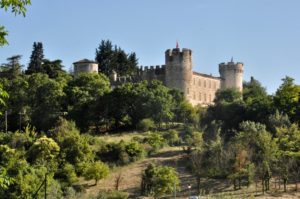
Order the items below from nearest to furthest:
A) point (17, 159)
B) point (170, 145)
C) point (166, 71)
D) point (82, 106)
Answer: point (17, 159)
point (170, 145)
point (82, 106)
point (166, 71)

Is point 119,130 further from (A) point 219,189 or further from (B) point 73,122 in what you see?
(A) point 219,189

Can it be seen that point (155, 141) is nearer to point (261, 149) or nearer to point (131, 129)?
point (131, 129)

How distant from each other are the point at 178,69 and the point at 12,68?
59.8 feet

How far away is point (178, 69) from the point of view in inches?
2613

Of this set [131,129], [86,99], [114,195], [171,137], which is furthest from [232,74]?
[114,195]

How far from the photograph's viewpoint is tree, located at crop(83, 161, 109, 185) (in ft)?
127

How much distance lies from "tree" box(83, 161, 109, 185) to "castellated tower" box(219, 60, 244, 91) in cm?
3794

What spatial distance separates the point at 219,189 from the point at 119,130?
1895cm

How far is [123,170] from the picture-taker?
137ft

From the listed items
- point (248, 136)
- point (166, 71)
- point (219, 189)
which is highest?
point (166, 71)

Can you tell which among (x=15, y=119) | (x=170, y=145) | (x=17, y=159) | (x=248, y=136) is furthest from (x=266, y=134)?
(x=15, y=119)

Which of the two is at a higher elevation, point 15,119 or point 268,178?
point 15,119

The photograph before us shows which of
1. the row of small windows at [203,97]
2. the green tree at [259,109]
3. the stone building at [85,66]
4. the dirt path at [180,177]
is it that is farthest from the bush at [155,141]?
the row of small windows at [203,97]

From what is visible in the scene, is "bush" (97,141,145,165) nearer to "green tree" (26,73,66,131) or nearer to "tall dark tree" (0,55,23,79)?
"green tree" (26,73,66,131)
